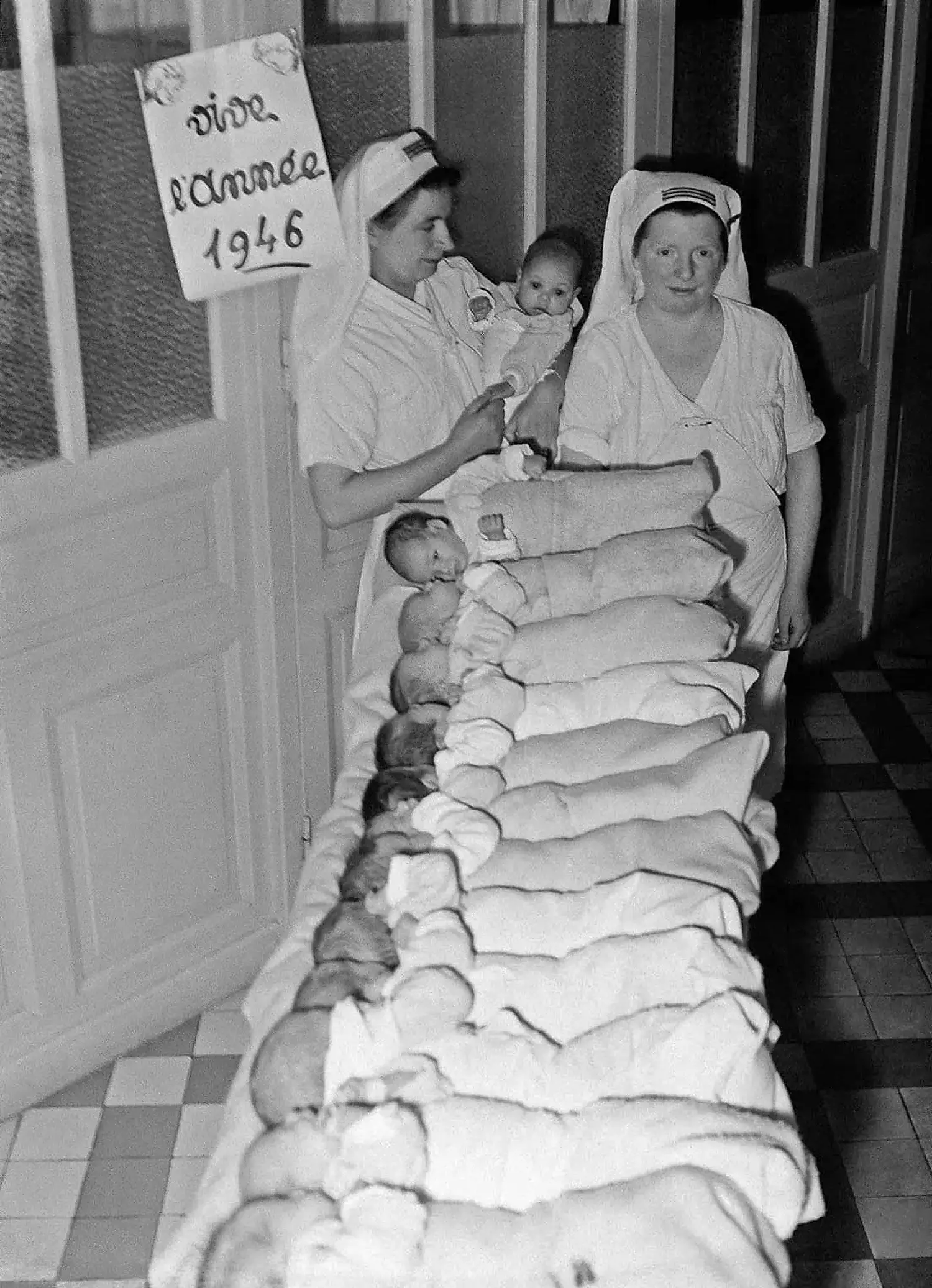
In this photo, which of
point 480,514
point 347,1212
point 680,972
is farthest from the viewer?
point 480,514

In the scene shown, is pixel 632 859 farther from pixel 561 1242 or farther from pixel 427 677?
pixel 427 677

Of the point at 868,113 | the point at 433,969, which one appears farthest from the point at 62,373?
the point at 868,113

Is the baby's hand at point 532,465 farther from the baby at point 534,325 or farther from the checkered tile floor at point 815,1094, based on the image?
the checkered tile floor at point 815,1094

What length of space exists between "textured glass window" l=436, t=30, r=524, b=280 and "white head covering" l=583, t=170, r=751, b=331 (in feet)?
1.30

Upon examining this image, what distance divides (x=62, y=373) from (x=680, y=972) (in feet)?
4.99

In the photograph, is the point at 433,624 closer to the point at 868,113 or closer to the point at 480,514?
the point at 480,514

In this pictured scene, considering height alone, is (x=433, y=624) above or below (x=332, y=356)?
below

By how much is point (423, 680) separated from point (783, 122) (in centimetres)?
228

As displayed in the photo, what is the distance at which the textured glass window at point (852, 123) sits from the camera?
3.74 m

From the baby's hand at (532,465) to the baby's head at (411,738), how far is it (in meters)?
0.39

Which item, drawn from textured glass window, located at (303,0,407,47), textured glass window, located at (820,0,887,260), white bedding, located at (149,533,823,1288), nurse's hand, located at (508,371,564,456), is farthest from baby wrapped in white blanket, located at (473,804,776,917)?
textured glass window, located at (820,0,887,260)

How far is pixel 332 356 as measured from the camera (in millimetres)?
2352

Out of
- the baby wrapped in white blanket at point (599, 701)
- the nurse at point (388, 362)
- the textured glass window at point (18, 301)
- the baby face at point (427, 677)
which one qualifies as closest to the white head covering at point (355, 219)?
the nurse at point (388, 362)

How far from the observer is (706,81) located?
3.36 meters
